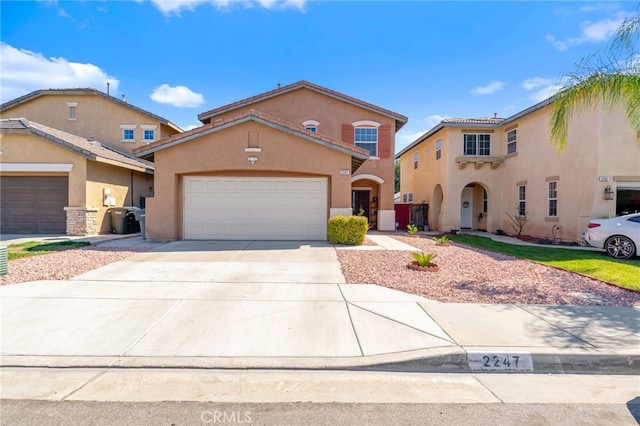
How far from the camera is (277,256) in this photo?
9.48 metres

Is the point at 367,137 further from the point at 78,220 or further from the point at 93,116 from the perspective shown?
the point at 93,116

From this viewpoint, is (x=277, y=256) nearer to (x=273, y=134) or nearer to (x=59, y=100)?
(x=273, y=134)

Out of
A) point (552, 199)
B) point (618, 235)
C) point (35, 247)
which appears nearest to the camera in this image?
point (618, 235)

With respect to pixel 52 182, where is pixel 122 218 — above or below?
below

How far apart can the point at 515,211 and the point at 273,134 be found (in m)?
13.6

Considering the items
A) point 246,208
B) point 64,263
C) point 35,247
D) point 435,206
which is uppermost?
point 435,206

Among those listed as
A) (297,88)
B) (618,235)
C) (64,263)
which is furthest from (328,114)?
(64,263)

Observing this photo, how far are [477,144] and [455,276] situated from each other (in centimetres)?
1330

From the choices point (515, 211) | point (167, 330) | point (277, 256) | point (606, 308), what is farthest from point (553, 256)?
point (167, 330)

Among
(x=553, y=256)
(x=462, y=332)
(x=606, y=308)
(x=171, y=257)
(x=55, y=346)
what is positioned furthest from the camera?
(x=553, y=256)

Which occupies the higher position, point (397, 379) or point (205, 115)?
point (205, 115)

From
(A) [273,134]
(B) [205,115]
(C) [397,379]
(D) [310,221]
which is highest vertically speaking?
(B) [205,115]

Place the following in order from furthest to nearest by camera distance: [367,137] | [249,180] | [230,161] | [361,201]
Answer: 1. [361,201]
2. [367,137]
3. [249,180]
4. [230,161]

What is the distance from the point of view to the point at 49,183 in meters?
14.2
